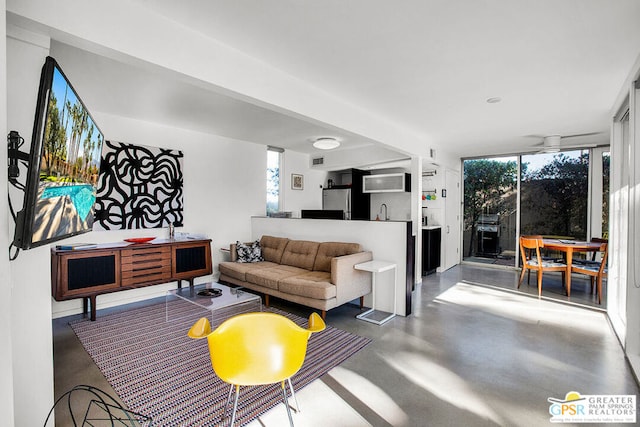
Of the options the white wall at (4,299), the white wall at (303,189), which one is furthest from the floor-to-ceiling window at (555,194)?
the white wall at (4,299)

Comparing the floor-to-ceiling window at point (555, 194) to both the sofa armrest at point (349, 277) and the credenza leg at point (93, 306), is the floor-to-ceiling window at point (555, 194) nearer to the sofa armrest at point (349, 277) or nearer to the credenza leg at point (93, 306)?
the sofa armrest at point (349, 277)

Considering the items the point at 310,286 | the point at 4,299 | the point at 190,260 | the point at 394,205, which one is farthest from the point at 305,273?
the point at 394,205

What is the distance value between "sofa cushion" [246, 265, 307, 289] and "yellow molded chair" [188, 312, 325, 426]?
7.61ft

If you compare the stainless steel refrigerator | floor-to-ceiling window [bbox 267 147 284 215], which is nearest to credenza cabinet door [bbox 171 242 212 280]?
floor-to-ceiling window [bbox 267 147 284 215]

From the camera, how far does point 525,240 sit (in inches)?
200

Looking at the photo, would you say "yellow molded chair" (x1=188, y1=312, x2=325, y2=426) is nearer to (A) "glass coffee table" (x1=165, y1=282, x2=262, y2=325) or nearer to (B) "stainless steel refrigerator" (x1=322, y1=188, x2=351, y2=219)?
(A) "glass coffee table" (x1=165, y1=282, x2=262, y2=325)

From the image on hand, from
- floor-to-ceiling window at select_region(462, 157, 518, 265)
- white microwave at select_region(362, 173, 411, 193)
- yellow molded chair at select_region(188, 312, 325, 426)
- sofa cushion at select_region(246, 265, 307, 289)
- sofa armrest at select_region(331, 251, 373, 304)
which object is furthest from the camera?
floor-to-ceiling window at select_region(462, 157, 518, 265)

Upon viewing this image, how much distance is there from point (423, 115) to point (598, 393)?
11.2ft

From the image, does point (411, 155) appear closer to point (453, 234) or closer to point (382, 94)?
point (382, 94)

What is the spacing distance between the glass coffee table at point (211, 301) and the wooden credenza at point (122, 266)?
49 centimetres

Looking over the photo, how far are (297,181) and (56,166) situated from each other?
558cm

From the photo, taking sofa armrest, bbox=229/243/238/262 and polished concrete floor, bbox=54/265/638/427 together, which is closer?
polished concrete floor, bbox=54/265/638/427

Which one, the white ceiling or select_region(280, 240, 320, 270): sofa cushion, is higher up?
the white ceiling
